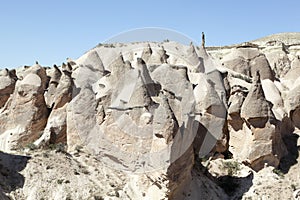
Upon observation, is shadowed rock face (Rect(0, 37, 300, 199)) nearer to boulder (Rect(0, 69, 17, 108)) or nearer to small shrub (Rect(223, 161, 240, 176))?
boulder (Rect(0, 69, 17, 108))

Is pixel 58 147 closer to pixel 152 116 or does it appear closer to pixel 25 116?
pixel 152 116

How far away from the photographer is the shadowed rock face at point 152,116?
15.3 metres

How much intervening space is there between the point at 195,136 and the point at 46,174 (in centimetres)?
570

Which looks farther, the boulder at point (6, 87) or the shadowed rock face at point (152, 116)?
the boulder at point (6, 87)

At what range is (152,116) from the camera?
15477 millimetres

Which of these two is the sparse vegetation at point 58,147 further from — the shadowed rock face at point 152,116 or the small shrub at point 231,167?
the small shrub at point 231,167

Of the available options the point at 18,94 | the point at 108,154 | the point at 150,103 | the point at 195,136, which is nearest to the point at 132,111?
the point at 150,103

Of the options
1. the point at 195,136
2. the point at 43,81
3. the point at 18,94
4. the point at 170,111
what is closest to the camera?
the point at 170,111

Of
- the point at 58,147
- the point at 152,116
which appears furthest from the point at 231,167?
the point at 58,147

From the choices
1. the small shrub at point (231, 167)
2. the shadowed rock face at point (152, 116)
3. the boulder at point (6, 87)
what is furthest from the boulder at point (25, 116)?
the small shrub at point (231, 167)

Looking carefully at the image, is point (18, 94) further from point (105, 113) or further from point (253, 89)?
point (253, 89)

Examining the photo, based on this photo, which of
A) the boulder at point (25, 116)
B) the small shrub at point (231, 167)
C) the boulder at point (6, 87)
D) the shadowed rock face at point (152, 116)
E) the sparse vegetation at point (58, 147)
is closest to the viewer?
the shadowed rock face at point (152, 116)

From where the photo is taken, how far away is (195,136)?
1809 centimetres

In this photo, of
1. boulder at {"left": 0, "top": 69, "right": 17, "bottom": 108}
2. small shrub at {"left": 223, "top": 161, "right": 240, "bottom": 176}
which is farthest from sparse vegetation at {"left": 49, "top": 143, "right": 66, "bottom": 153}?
boulder at {"left": 0, "top": 69, "right": 17, "bottom": 108}
